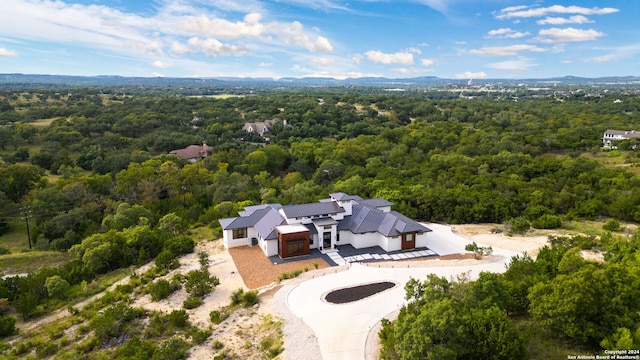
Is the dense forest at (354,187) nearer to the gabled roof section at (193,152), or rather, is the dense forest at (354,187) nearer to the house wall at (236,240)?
the gabled roof section at (193,152)

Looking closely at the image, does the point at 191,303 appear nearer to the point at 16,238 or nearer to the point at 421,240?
the point at 421,240

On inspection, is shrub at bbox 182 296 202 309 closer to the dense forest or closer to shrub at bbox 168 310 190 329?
shrub at bbox 168 310 190 329

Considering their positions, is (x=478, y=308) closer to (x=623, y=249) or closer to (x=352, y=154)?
(x=623, y=249)

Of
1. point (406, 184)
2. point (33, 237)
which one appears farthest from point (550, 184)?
point (33, 237)

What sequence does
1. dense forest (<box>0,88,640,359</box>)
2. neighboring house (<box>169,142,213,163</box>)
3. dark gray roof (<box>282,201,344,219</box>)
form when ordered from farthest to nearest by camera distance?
neighboring house (<box>169,142,213,163</box>), dark gray roof (<box>282,201,344,219</box>), dense forest (<box>0,88,640,359</box>)

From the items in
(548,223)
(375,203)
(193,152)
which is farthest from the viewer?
(193,152)

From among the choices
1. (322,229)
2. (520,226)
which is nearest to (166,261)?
(322,229)

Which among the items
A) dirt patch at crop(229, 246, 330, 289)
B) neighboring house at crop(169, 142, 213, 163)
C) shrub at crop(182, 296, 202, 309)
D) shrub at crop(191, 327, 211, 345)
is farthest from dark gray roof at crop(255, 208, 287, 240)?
neighboring house at crop(169, 142, 213, 163)
